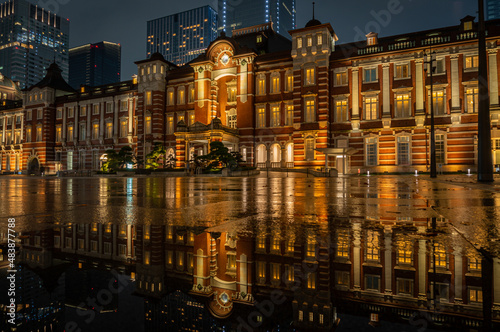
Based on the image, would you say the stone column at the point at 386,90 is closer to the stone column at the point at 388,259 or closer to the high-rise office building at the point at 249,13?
the stone column at the point at 388,259

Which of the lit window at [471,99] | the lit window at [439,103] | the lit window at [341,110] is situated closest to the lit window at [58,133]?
the lit window at [341,110]

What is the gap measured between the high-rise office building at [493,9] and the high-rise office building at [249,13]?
398 feet

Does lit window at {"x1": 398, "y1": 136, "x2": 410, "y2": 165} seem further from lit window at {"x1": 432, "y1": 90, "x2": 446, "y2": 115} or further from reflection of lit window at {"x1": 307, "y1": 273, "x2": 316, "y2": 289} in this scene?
reflection of lit window at {"x1": 307, "y1": 273, "x2": 316, "y2": 289}

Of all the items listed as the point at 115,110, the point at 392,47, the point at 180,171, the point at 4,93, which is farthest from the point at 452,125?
the point at 4,93

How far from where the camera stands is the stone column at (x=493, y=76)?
1116 inches

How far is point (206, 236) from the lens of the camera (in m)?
2.98

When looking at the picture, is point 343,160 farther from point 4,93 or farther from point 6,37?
point 6,37

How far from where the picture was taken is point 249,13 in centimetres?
15775

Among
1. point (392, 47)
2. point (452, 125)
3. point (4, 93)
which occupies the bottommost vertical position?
point (452, 125)

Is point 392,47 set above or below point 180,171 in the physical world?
above

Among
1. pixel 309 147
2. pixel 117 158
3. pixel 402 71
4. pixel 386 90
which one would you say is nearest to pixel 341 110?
pixel 386 90

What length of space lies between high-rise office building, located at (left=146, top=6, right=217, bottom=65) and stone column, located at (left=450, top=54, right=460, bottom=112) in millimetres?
144203

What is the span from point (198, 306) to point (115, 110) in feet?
165

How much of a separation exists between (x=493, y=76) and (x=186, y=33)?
527 ft
